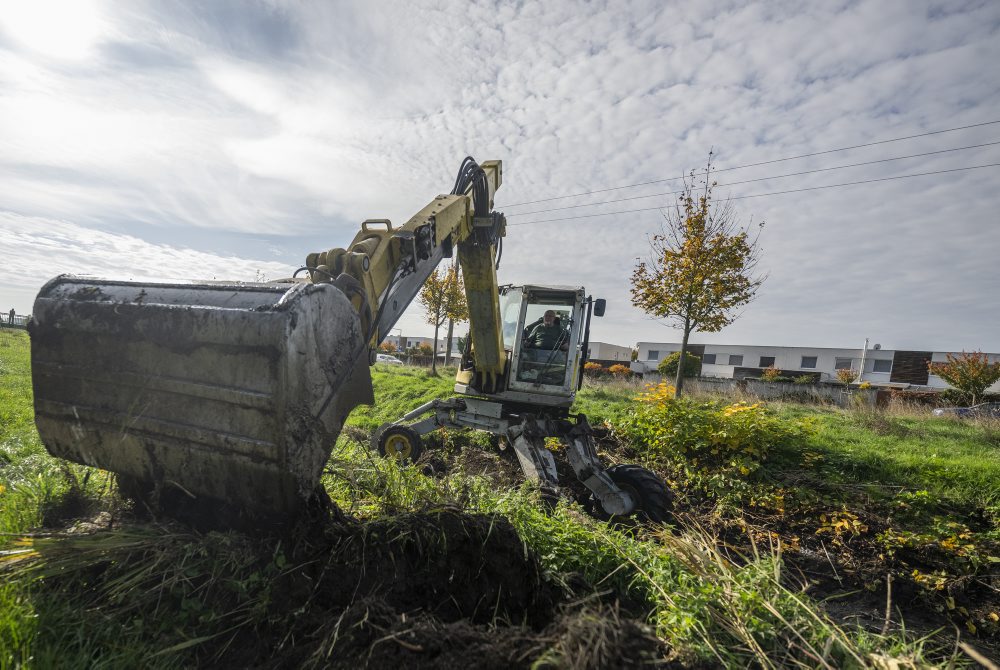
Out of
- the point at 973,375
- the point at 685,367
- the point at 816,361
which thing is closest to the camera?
the point at 973,375

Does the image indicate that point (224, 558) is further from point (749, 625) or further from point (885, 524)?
point (885, 524)

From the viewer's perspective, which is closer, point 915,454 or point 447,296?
point 915,454

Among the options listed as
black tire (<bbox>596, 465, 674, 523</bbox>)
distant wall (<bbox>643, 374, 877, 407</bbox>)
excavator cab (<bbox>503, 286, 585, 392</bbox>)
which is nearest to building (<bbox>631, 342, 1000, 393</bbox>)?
distant wall (<bbox>643, 374, 877, 407</bbox>)

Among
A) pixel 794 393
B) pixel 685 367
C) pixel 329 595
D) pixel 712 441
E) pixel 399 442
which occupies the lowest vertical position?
pixel 399 442

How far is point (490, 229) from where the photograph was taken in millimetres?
5562

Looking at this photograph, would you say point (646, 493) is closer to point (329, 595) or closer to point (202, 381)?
point (329, 595)

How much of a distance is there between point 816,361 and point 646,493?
46.0 m

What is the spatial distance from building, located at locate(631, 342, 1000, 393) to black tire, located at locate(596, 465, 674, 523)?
102ft

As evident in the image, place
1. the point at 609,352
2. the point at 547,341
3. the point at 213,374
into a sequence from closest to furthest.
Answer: the point at 213,374
the point at 547,341
the point at 609,352

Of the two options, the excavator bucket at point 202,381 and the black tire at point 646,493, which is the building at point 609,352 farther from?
the excavator bucket at point 202,381

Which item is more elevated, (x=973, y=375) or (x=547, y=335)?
(x=973, y=375)

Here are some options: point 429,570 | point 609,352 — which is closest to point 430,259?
point 429,570

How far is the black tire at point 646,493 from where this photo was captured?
5625 mm

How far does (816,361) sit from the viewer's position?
4359 cm
